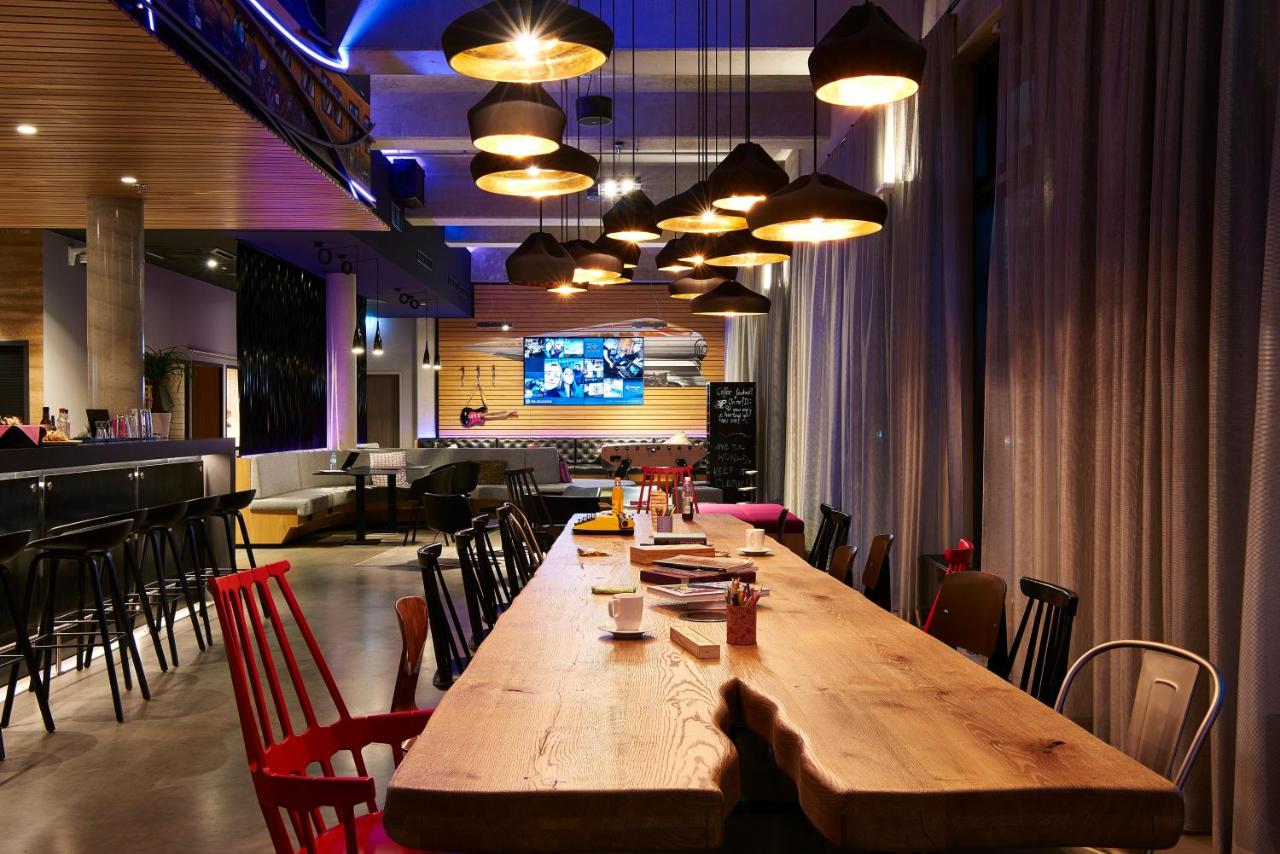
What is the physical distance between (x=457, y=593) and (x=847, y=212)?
597 cm

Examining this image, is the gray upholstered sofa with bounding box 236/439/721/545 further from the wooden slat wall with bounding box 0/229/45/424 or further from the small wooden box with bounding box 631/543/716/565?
the small wooden box with bounding box 631/543/716/565

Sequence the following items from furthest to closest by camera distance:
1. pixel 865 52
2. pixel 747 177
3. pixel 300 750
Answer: pixel 747 177 → pixel 865 52 → pixel 300 750

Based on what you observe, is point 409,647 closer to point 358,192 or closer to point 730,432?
point 358,192

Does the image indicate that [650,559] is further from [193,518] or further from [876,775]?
[193,518]

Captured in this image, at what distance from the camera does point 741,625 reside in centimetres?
256

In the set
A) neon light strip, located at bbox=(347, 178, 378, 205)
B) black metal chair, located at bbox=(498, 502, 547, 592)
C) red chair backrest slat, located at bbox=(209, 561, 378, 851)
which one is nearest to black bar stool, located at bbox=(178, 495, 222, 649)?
black metal chair, located at bbox=(498, 502, 547, 592)

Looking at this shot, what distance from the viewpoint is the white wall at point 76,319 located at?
10883mm

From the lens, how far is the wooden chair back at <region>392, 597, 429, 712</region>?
96.9 inches

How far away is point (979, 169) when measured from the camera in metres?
6.16

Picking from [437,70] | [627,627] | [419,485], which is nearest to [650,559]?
[627,627]

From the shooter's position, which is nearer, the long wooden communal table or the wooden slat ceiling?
the long wooden communal table

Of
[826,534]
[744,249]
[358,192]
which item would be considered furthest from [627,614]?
[358,192]

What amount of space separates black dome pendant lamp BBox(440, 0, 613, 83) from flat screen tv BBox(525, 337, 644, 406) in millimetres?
14770

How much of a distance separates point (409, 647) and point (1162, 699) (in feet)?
5.49
